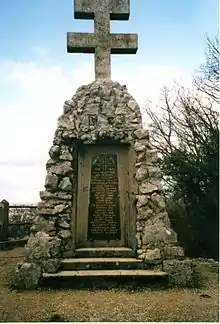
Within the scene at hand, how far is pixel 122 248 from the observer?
22.4 ft

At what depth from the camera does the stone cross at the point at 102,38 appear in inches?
297

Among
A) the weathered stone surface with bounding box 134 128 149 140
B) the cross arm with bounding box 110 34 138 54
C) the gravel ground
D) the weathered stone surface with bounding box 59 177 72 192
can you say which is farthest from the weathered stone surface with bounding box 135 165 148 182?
the cross arm with bounding box 110 34 138 54

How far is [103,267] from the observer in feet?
20.7

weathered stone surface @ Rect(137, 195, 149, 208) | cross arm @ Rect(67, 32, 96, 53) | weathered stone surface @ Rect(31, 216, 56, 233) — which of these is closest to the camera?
weathered stone surface @ Rect(31, 216, 56, 233)

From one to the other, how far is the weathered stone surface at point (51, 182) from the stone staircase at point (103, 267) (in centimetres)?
113

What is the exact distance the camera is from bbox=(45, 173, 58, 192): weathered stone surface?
6824 millimetres

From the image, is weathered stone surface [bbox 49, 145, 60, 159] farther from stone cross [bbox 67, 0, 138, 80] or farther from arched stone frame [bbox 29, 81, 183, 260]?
stone cross [bbox 67, 0, 138, 80]

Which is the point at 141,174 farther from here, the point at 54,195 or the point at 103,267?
the point at 103,267

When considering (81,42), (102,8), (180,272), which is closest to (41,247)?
(180,272)

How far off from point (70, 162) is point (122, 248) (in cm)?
171

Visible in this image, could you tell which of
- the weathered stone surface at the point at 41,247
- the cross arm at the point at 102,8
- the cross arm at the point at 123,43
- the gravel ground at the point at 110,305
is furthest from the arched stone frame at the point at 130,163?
the cross arm at the point at 102,8

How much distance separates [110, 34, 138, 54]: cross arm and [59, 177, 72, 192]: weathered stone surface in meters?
2.63

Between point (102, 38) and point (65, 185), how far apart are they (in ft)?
9.49

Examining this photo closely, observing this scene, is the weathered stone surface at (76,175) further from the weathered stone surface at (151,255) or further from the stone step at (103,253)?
the stone step at (103,253)
